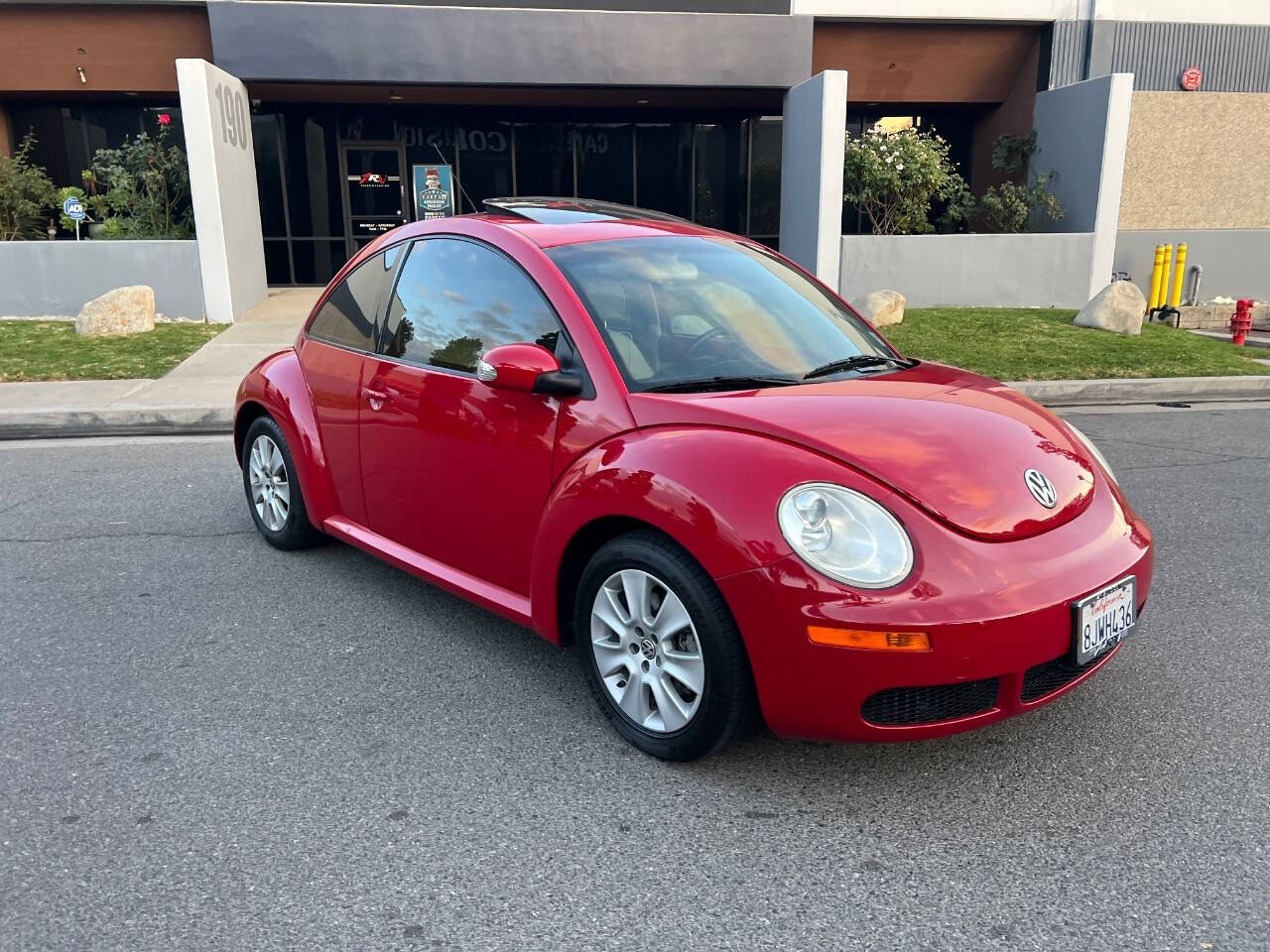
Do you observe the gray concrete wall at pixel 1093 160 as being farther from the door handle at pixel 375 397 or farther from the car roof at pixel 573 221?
the door handle at pixel 375 397

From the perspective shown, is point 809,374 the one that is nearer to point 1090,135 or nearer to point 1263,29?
point 1090,135

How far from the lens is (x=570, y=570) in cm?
320

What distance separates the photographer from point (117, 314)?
11.9m

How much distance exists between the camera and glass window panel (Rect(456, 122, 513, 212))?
1886 cm

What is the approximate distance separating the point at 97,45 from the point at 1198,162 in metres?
18.6

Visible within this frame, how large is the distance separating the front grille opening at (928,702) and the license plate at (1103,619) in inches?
11.1

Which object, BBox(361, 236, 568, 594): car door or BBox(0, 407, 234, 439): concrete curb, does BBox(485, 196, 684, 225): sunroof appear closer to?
BBox(361, 236, 568, 594): car door

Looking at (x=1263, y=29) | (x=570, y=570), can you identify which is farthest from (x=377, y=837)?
(x=1263, y=29)

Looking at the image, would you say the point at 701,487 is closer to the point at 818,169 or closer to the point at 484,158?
the point at 818,169

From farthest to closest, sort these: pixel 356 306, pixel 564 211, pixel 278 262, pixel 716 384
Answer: pixel 278 262 < pixel 356 306 < pixel 564 211 < pixel 716 384

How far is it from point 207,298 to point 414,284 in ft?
33.9

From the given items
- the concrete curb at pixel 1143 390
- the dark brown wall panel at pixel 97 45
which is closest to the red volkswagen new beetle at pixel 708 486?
the concrete curb at pixel 1143 390

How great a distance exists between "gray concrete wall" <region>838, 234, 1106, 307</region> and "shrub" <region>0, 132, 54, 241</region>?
1203 centimetres

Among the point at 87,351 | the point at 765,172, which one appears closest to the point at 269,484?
the point at 87,351
